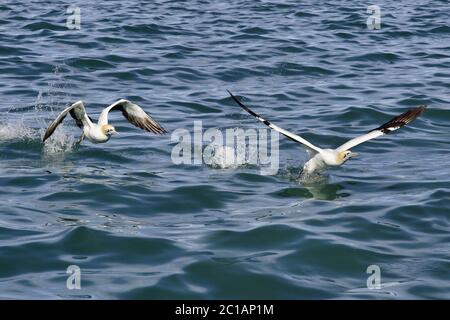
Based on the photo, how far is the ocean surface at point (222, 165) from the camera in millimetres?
11398

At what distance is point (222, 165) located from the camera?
52.5 ft

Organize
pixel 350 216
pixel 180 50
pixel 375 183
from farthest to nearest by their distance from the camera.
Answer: pixel 180 50
pixel 375 183
pixel 350 216

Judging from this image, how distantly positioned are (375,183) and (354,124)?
11.7 feet

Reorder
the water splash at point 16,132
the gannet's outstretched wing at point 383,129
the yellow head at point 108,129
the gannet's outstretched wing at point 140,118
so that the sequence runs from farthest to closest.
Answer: the water splash at point 16,132, the gannet's outstretched wing at point 140,118, the yellow head at point 108,129, the gannet's outstretched wing at point 383,129

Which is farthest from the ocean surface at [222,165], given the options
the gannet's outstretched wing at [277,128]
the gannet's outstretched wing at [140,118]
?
the gannet's outstretched wing at [277,128]

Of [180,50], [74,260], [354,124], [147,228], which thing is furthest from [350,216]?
[180,50]

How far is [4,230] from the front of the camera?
12570 mm

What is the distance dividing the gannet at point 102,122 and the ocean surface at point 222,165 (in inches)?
17.8

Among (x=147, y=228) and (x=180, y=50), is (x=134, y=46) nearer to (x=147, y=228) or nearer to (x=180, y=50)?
(x=180, y=50)

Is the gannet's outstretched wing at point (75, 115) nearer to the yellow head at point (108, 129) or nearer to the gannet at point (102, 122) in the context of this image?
the gannet at point (102, 122)

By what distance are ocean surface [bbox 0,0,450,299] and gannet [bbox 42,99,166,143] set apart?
0.45 m

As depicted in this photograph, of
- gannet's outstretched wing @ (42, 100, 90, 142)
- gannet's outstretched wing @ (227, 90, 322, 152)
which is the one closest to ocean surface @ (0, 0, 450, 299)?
gannet's outstretched wing @ (42, 100, 90, 142)

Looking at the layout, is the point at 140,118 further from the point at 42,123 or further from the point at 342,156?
the point at 342,156
